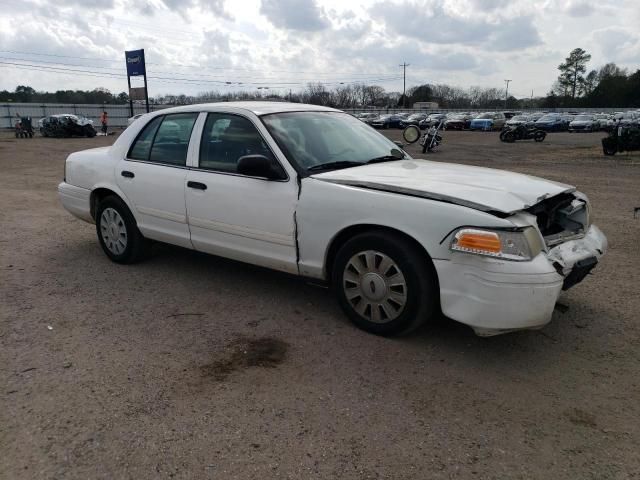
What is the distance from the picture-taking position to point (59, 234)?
22.7 ft

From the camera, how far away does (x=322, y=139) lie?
4.46m

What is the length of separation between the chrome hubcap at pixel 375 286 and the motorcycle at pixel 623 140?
1893 centimetres

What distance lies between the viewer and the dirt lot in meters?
2.53

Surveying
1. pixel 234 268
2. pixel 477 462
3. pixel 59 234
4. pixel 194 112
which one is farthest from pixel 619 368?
pixel 59 234

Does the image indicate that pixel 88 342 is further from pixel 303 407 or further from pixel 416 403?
pixel 416 403

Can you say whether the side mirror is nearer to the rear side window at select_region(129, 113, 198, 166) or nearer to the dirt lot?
the rear side window at select_region(129, 113, 198, 166)

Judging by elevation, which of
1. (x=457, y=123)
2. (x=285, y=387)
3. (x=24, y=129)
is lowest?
(x=285, y=387)

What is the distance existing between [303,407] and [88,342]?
1740 mm

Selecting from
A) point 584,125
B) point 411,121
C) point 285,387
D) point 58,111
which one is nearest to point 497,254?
point 285,387

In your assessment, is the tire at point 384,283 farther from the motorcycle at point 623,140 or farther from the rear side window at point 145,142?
the motorcycle at point 623,140

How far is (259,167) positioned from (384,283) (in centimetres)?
126

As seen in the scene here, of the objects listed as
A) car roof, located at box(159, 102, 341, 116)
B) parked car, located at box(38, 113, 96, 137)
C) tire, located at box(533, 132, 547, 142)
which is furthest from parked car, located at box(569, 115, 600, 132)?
car roof, located at box(159, 102, 341, 116)

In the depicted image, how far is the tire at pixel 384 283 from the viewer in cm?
348

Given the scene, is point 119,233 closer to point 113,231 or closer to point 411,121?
point 113,231
